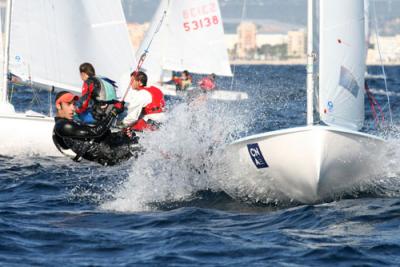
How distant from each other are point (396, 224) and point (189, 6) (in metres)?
19.1

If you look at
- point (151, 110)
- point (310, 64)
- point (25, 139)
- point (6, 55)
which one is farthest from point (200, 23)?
point (310, 64)

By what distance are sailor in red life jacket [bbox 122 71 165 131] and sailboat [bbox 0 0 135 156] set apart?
4.73 m

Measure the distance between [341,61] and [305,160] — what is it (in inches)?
60.6

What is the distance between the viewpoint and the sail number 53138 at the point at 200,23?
27.7 meters

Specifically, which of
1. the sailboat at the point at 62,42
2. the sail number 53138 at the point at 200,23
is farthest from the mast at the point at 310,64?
the sail number 53138 at the point at 200,23

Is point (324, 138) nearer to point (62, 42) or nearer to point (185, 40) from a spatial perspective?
point (62, 42)

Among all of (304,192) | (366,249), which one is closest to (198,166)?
(304,192)

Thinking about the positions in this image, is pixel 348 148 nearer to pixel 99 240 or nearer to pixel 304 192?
pixel 304 192

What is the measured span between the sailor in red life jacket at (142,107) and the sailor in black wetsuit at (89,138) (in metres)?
0.45

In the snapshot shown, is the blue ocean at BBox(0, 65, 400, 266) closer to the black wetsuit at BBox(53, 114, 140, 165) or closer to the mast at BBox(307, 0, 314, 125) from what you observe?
the black wetsuit at BBox(53, 114, 140, 165)

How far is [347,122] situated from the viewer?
34.2ft

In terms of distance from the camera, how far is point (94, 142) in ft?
35.1

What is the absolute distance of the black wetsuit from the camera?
34.0 feet

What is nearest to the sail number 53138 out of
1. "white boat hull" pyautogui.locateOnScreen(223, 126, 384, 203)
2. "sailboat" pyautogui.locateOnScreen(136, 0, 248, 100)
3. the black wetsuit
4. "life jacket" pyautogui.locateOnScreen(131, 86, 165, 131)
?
"sailboat" pyautogui.locateOnScreen(136, 0, 248, 100)
